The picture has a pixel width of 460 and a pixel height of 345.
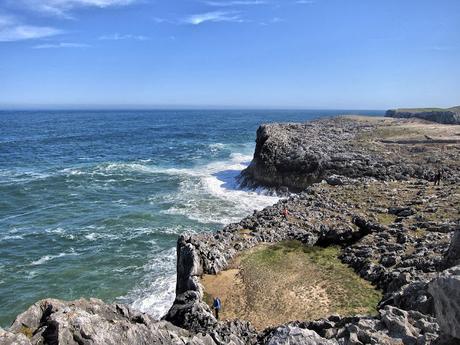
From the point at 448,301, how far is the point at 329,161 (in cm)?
5526

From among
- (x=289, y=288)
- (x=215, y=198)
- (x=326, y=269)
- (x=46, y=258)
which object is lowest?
(x=46, y=258)

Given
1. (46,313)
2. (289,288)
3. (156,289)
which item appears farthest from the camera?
(156,289)

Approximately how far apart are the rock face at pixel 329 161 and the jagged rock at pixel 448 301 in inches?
1600

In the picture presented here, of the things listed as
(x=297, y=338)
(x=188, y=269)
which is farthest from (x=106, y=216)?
(x=297, y=338)

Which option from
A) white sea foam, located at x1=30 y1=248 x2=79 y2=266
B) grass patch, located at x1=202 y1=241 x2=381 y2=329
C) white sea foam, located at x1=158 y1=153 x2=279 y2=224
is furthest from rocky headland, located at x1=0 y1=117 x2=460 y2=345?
white sea foam, located at x1=30 y1=248 x2=79 y2=266

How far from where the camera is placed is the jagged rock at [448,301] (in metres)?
10.5

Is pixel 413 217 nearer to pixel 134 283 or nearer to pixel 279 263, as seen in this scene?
pixel 279 263

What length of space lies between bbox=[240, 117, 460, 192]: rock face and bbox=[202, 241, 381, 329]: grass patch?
69.9ft

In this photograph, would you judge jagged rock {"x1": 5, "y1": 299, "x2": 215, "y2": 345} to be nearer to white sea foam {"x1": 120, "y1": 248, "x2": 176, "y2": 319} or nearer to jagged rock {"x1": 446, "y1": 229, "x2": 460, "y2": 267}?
jagged rock {"x1": 446, "y1": 229, "x2": 460, "y2": 267}

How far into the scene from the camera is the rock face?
59656mm

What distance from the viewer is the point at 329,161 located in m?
64.9

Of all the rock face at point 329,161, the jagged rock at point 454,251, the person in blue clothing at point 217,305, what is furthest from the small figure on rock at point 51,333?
the rock face at point 329,161

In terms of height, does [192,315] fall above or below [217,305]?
above

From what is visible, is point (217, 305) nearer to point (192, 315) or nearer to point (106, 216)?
point (192, 315)
